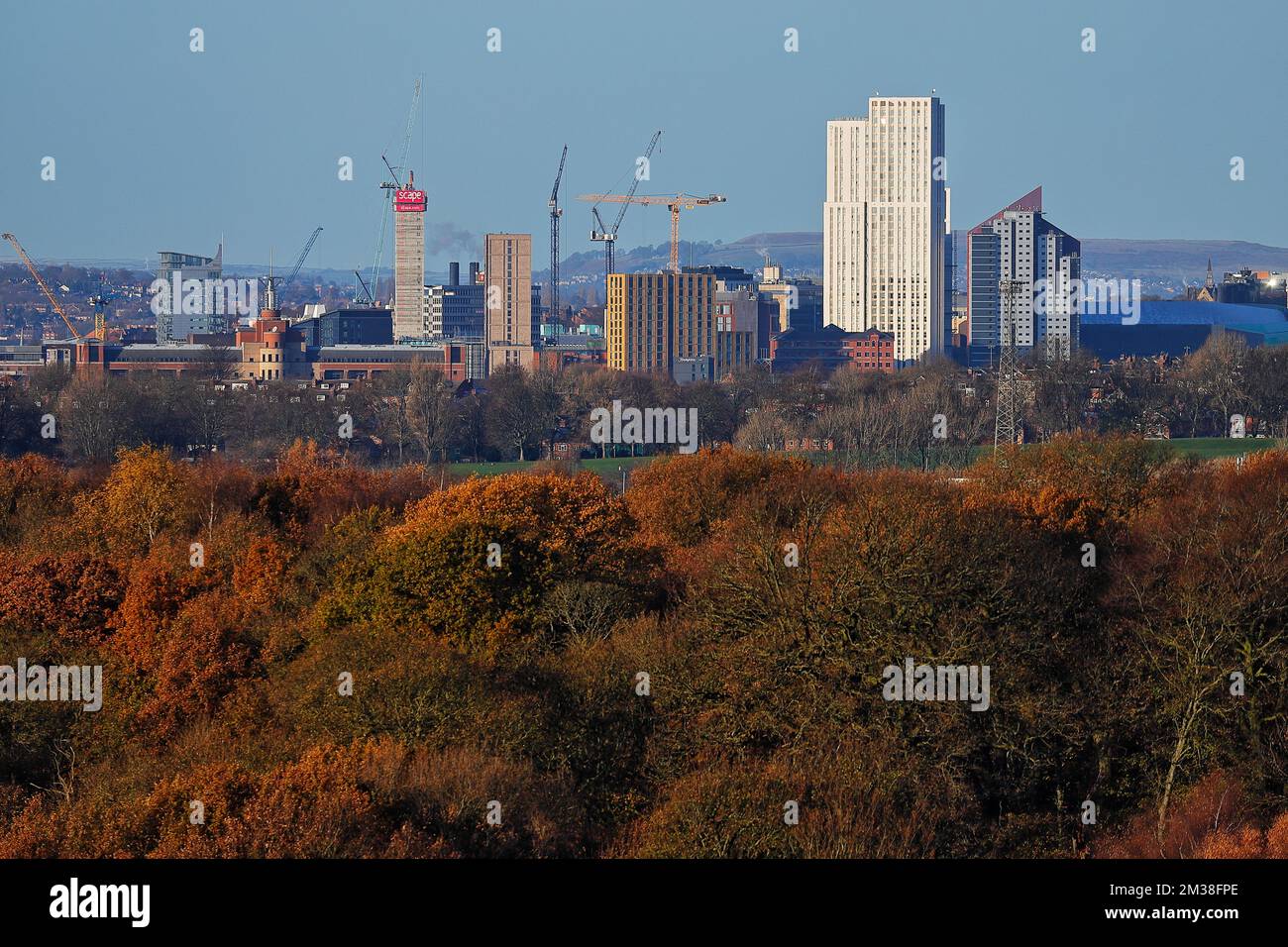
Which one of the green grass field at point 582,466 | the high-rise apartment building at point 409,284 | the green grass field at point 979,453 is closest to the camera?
Answer: the green grass field at point 979,453

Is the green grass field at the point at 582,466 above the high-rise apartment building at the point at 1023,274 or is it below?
below

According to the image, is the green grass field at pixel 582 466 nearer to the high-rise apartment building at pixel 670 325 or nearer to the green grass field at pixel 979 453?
the green grass field at pixel 979 453

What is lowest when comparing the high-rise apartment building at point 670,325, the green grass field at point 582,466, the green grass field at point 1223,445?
the green grass field at point 582,466

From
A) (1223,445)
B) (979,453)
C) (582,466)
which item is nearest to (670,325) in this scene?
(1223,445)

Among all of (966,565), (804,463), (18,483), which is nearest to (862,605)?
(966,565)

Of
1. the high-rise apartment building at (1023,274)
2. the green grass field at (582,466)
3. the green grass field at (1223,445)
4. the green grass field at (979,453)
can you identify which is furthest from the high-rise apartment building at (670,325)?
the green grass field at (979,453)

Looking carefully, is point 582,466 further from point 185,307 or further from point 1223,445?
point 185,307

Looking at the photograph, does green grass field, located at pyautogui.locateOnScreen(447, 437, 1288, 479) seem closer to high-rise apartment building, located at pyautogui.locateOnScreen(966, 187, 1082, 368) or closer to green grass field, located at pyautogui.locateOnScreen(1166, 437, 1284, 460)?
green grass field, located at pyautogui.locateOnScreen(1166, 437, 1284, 460)
